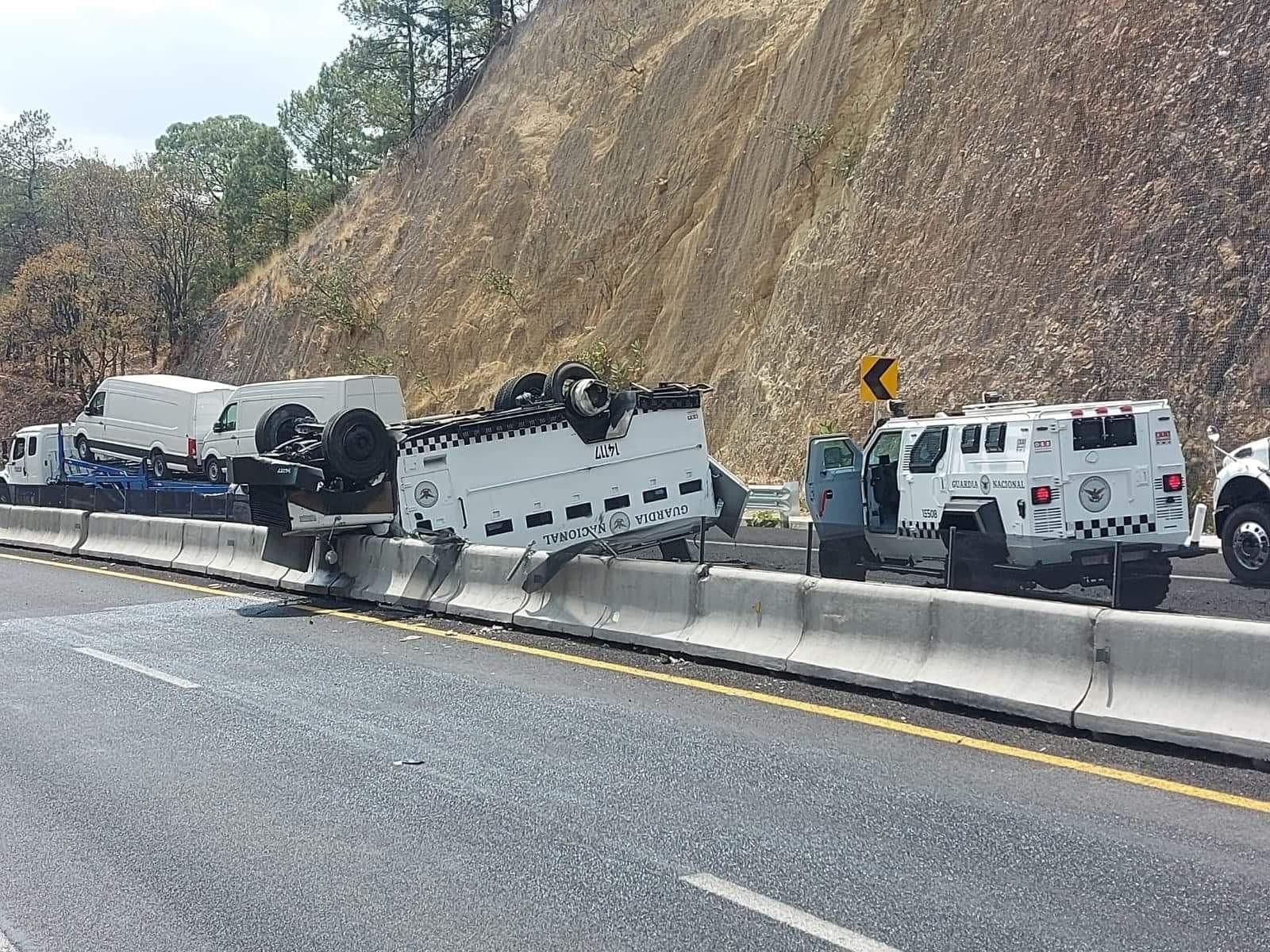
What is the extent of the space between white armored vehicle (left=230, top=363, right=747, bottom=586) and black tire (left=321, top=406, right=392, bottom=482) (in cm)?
1

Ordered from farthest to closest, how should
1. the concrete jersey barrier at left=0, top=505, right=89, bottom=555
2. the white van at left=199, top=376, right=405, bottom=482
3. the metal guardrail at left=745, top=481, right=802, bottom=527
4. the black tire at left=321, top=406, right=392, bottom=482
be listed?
the white van at left=199, top=376, right=405, bottom=482, the metal guardrail at left=745, top=481, right=802, bottom=527, the concrete jersey barrier at left=0, top=505, right=89, bottom=555, the black tire at left=321, top=406, right=392, bottom=482

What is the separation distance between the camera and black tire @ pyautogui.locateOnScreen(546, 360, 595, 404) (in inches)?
555

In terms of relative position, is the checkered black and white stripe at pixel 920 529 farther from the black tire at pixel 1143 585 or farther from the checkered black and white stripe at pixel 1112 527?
the black tire at pixel 1143 585

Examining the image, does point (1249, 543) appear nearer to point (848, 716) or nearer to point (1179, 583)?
point (1179, 583)

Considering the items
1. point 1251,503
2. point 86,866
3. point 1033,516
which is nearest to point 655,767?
point 86,866

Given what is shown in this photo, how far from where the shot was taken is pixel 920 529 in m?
13.1

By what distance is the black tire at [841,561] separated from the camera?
1214cm

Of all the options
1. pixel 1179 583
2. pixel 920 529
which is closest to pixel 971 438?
pixel 920 529

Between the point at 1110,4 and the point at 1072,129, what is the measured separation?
2900mm

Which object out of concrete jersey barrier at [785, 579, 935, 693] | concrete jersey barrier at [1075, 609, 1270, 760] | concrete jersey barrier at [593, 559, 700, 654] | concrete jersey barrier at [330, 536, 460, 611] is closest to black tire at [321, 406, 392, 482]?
concrete jersey barrier at [330, 536, 460, 611]

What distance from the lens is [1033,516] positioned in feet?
38.9

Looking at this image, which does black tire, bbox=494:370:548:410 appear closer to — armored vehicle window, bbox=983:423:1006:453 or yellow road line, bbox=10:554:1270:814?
yellow road line, bbox=10:554:1270:814

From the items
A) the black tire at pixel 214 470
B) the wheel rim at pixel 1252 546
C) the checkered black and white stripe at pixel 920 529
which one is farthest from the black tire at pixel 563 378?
the black tire at pixel 214 470

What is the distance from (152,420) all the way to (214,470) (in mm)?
2798
